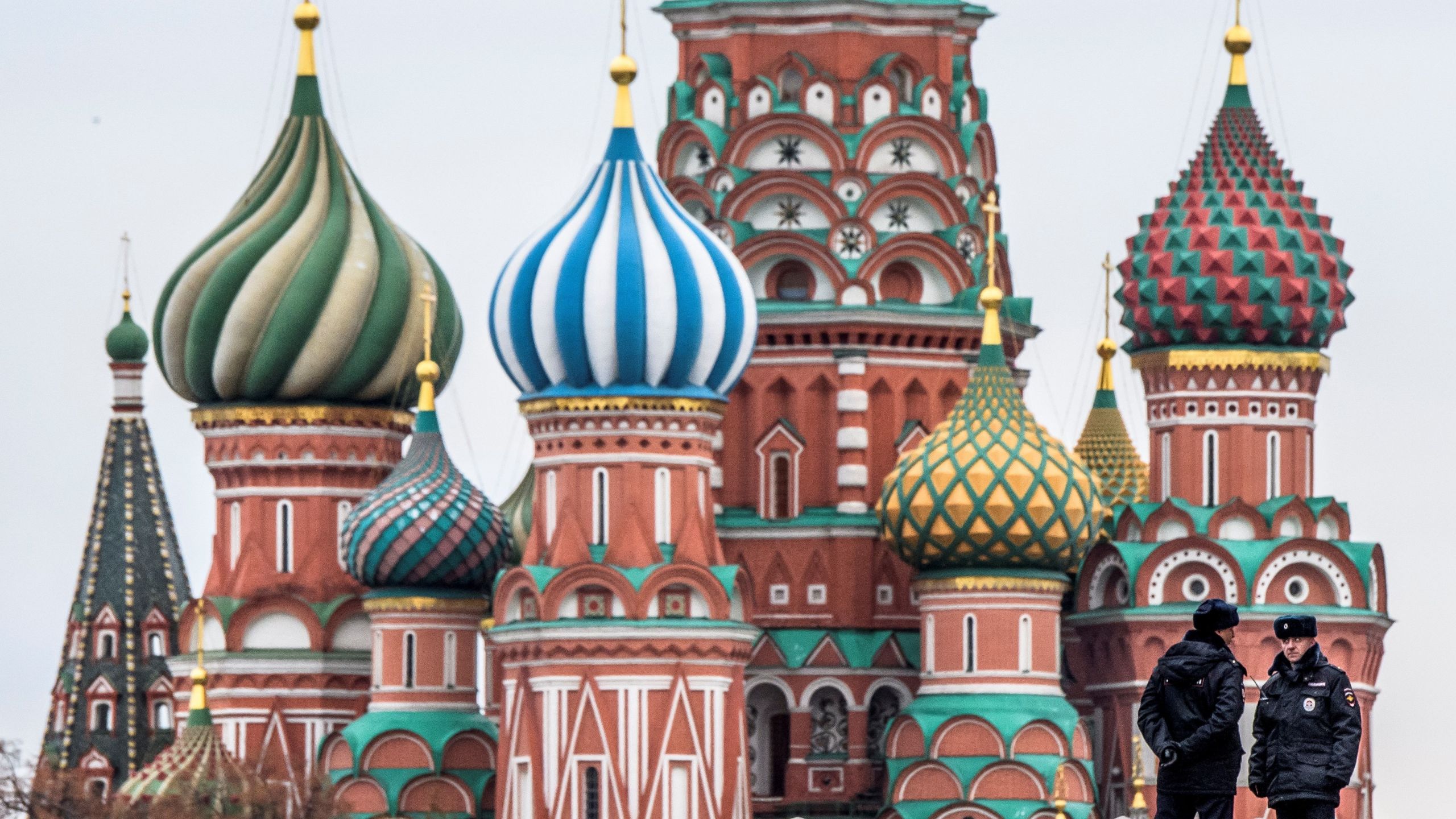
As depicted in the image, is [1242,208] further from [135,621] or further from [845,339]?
[135,621]

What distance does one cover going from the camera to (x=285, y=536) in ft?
172

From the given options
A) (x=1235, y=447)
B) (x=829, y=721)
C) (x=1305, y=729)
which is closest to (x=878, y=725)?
(x=829, y=721)

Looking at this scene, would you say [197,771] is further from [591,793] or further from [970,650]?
[970,650]

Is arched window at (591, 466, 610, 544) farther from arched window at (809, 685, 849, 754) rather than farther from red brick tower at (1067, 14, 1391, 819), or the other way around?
red brick tower at (1067, 14, 1391, 819)

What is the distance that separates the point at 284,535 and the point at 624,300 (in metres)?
7.27

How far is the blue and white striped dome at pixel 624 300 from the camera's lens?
154ft

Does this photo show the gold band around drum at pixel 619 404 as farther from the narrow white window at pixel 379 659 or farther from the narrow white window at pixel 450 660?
the narrow white window at pixel 379 659

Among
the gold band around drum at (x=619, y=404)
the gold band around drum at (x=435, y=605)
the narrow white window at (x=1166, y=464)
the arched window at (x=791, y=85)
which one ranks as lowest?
the gold band around drum at (x=435, y=605)

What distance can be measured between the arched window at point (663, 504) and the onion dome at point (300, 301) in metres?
6.16

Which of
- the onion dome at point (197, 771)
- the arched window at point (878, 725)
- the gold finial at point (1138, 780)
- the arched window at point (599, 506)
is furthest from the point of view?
the arched window at point (878, 725)

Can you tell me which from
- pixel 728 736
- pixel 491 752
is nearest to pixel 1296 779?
pixel 728 736

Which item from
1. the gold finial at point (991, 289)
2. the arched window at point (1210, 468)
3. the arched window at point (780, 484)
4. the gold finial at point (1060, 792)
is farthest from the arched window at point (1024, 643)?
the arched window at point (780, 484)

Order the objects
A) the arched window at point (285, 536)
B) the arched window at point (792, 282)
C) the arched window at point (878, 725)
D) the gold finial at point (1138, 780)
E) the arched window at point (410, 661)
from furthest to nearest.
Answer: the arched window at point (285, 536) → the arched window at point (792, 282) → the arched window at point (410, 661) → the arched window at point (878, 725) → the gold finial at point (1138, 780)

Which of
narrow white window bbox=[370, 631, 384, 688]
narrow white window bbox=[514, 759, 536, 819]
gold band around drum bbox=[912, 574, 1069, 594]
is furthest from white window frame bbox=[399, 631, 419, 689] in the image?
gold band around drum bbox=[912, 574, 1069, 594]
